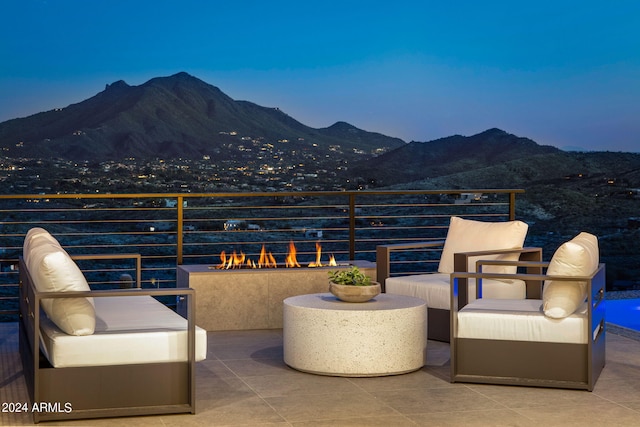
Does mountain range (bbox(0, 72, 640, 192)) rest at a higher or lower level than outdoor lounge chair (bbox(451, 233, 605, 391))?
higher

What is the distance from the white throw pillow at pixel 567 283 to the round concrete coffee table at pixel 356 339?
0.83 m

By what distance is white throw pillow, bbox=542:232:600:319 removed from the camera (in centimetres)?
478

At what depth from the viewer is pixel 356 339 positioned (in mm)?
5125

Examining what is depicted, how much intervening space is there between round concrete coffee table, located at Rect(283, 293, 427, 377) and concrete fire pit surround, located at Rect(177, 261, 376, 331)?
1.72m

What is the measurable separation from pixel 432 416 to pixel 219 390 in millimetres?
1211

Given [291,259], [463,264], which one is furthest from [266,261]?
[463,264]

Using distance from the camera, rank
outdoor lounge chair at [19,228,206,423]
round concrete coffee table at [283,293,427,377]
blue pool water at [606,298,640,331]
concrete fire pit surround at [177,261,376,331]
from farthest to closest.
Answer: blue pool water at [606,298,640,331] → concrete fire pit surround at [177,261,376,331] → round concrete coffee table at [283,293,427,377] → outdoor lounge chair at [19,228,206,423]

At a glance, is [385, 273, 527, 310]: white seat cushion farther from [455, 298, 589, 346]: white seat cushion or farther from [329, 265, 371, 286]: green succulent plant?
[455, 298, 589, 346]: white seat cushion

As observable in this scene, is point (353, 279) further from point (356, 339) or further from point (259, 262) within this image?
point (259, 262)

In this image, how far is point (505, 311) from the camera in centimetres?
495

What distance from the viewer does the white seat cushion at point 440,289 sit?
612 cm

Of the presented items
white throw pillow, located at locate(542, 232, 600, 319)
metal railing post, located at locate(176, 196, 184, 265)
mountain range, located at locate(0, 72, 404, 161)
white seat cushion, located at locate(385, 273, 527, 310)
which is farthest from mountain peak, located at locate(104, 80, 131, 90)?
white throw pillow, located at locate(542, 232, 600, 319)

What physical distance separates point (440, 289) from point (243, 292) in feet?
5.51

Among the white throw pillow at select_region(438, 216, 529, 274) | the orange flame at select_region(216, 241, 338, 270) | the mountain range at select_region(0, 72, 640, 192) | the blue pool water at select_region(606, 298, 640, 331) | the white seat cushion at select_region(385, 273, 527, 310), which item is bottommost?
the blue pool water at select_region(606, 298, 640, 331)
